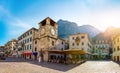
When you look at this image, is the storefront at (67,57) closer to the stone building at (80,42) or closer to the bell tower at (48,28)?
the bell tower at (48,28)

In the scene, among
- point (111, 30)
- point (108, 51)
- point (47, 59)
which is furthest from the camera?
point (111, 30)

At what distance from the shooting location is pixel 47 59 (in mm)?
39688

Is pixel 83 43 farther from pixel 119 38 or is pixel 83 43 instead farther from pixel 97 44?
pixel 97 44

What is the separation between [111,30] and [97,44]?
46649mm

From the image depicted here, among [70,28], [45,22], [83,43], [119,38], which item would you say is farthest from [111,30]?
[45,22]

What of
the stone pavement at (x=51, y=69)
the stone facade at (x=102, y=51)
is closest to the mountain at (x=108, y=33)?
the stone facade at (x=102, y=51)

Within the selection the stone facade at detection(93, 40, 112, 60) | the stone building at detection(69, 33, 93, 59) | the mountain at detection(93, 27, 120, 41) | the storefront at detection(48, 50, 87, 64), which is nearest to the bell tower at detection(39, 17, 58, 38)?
the storefront at detection(48, 50, 87, 64)

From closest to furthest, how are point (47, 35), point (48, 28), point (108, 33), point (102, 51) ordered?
point (47, 35) → point (48, 28) → point (102, 51) → point (108, 33)

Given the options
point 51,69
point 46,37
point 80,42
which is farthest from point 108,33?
point 51,69

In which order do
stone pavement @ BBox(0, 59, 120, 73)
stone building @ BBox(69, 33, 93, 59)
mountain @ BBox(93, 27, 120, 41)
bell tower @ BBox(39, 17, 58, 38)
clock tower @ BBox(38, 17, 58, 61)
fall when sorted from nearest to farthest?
stone pavement @ BBox(0, 59, 120, 73), clock tower @ BBox(38, 17, 58, 61), bell tower @ BBox(39, 17, 58, 38), stone building @ BBox(69, 33, 93, 59), mountain @ BBox(93, 27, 120, 41)

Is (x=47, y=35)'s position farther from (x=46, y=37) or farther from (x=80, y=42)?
(x=80, y=42)

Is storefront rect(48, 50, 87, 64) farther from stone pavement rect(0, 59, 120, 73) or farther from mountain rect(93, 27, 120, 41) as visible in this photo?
mountain rect(93, 27, 120, 41)

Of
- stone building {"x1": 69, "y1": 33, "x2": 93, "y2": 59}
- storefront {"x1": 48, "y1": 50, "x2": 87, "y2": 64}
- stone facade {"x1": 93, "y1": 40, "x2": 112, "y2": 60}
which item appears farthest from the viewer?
stone facade {"x1": 93, "y1": 40, "x2": 112, "y2": 60}

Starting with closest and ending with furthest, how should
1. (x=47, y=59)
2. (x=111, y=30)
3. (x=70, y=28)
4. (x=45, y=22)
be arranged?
(x=47, y=59)
(x=45, y=22)
(x=111, y=30)
(x=70, y=28)
